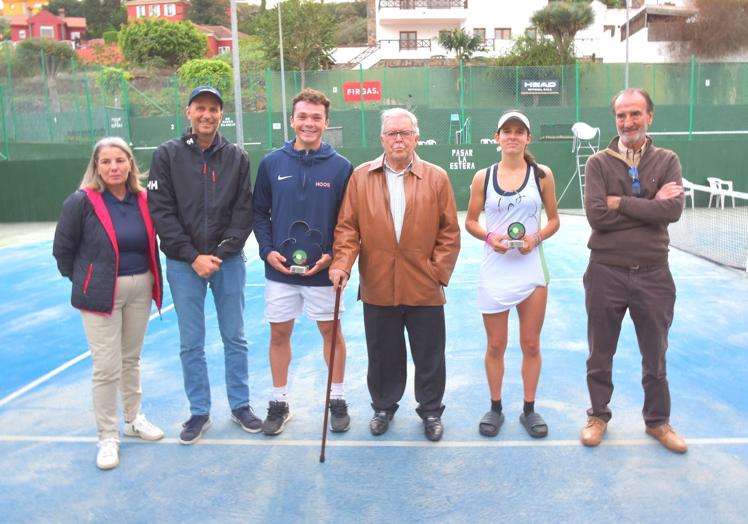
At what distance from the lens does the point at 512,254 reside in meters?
3.79

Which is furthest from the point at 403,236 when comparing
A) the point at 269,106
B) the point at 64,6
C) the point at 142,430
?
the point at 64,6

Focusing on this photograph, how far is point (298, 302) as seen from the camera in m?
3.95

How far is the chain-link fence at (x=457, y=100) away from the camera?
2253cm

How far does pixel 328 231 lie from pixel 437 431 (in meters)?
1.23

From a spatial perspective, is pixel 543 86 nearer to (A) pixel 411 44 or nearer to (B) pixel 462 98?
(B) pixel 462 98

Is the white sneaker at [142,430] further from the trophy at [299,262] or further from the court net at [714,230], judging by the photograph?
the court net at [714,230]

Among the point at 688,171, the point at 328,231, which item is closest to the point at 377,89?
the point at 688,171

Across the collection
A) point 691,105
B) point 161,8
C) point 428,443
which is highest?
point 161,8

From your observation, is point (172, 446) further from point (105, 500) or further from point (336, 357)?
point (336, 357)

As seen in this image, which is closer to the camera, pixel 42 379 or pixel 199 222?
pixel 199 222

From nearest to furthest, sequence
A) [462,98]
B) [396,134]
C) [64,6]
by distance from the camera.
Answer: [396,134]
[462,98]
[64,6]

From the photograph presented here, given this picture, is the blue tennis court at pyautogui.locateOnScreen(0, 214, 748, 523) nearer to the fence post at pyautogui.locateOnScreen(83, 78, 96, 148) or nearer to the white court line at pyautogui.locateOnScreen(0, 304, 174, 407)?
the white court line at pyautogui.locateOnScreen(0, 304, 174, 407)

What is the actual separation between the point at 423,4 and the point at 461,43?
7.75 metres

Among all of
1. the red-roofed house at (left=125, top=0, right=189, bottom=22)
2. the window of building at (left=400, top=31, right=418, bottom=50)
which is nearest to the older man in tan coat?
the window of building at (left=400, top=31, right=418, bottom=50)
